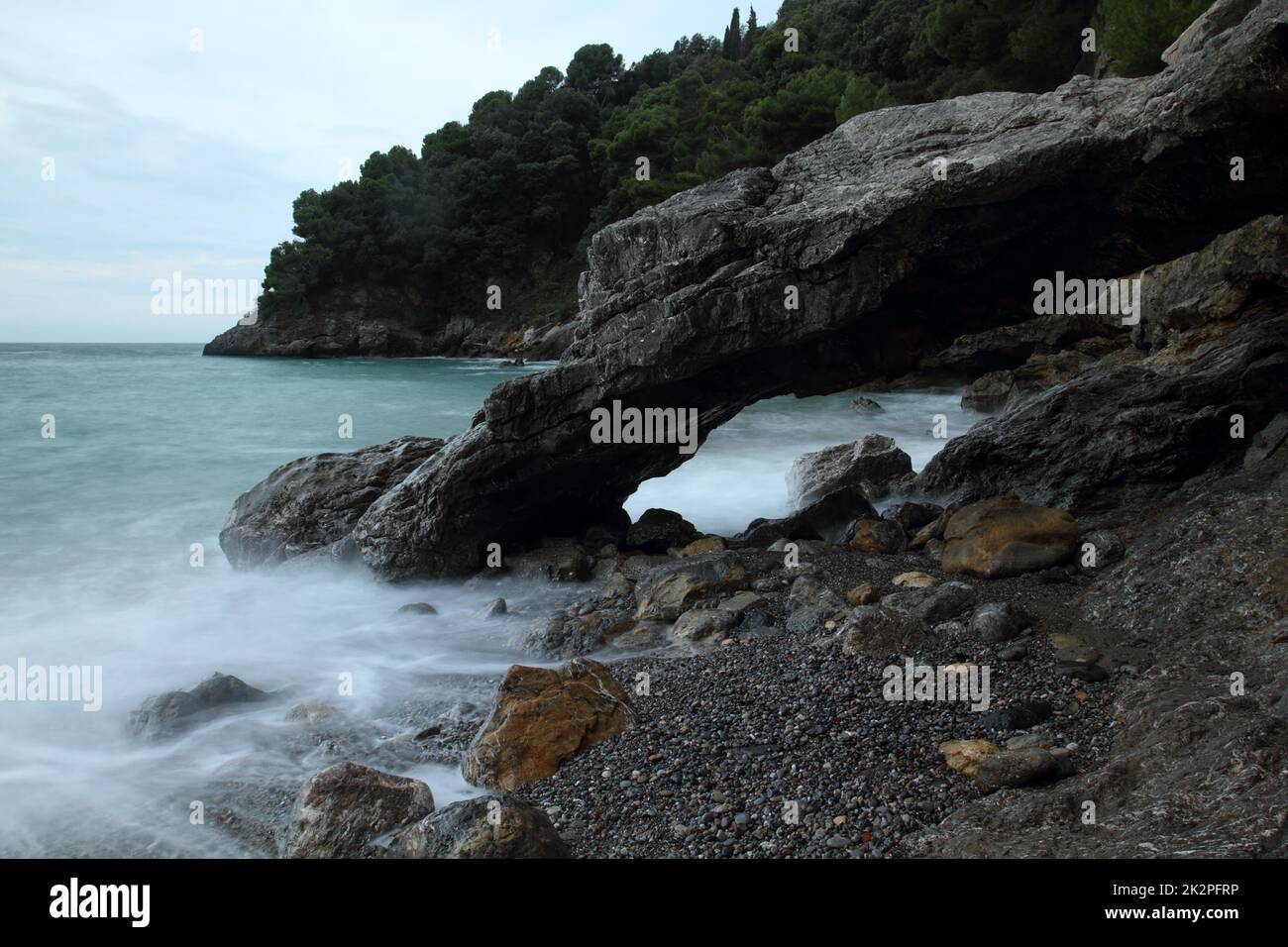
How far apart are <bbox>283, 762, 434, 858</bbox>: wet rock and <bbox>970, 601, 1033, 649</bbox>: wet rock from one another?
4.26 m

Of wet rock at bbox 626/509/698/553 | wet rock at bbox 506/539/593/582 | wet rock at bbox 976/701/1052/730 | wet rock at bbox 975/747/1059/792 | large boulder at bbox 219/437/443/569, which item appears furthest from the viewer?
large boulder at bbox 219/437/443/569

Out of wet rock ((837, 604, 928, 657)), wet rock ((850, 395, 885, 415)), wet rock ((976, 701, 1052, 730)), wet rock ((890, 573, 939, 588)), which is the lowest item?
wet rock ((976, 701, 1052, 730))

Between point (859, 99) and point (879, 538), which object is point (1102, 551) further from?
point (859, 99)

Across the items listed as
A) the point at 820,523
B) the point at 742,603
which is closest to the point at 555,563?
the point at 742,603

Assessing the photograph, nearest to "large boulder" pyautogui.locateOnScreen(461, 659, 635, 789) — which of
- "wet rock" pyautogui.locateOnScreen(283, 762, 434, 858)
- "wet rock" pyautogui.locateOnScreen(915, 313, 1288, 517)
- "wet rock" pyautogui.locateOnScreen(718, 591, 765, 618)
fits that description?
"wet rock" pyautogui.locateOnScreen(283, 762, 434, 858)

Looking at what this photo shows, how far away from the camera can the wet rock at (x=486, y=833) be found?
4.44 m

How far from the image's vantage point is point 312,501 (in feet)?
40.3

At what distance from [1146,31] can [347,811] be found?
22218 mm

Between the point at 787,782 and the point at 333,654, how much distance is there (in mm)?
5412

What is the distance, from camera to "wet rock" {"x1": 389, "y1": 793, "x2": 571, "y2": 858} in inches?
175

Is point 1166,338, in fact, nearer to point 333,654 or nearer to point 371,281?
point 333,654

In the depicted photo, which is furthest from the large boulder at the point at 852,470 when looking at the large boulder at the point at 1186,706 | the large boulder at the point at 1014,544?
the large boulder at the point at 1186,706

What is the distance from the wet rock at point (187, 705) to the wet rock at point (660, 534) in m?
5.05

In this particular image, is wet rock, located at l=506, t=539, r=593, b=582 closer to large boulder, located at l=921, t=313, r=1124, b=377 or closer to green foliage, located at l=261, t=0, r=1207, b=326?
large boulder, located at l=921, t=313, r=1124, b=377
